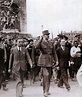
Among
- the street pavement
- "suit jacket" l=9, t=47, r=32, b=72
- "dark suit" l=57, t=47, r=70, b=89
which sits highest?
"suit jacket" l=9, t=47, r=32, b=72

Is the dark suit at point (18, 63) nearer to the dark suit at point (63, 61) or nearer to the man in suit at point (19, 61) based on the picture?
the man in suit at point (19, 61)

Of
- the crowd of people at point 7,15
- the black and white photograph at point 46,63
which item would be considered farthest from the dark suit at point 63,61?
the crowd of people at point 7,15

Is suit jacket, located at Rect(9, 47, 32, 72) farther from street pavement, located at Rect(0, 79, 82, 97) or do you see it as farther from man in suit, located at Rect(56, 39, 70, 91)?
man in suit, located at Rect(56, 39, 70, 91)

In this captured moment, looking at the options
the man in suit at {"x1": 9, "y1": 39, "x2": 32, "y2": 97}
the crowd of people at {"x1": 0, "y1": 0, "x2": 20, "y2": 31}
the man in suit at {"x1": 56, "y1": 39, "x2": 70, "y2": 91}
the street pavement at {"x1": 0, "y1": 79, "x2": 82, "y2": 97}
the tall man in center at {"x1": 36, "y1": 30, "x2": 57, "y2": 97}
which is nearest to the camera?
the man in suit at {"x1": 9, "y1": 39, "x2": 32, "y2": 97}

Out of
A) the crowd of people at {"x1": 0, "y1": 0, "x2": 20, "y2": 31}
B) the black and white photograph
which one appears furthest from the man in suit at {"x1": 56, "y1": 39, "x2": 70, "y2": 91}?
the crowd of people at {"x1": 0, "y1": 0, "x2": 20, "y2": 31}

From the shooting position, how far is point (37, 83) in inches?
599

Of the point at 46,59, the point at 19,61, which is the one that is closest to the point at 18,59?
the point at 19,61

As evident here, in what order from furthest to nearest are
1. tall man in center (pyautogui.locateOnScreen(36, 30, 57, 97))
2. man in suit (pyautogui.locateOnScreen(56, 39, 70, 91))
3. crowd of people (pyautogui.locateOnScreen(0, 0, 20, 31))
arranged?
1. crowd of people (pyautogui.locateOnScreen(0, 0, 20, 31))
2. man in suit (pyautogui.locateOnScreen(56, 39, 70, 91))
3. tall man in center (pyautogui.locateOnScreen(36, 30, 57, 97))

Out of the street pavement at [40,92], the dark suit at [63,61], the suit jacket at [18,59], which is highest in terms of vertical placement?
the suit jacket at [18,59]

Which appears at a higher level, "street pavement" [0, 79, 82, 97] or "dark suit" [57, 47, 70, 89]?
"dark suit" [57, 47, 70, 89]

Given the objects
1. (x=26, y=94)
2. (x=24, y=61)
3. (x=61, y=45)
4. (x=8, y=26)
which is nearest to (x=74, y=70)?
Result: (x=61, y=45)

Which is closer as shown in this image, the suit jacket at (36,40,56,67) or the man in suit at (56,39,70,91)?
the suit jacket at (36,40,56,67)

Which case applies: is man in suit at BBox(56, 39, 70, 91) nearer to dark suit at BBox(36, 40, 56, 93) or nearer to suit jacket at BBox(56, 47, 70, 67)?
suit jacket at BBox(56, 47, 70, 67)

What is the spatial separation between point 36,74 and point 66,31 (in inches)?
80.3
